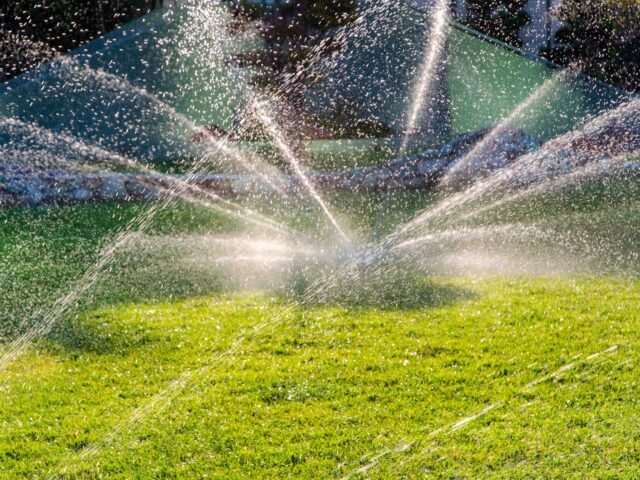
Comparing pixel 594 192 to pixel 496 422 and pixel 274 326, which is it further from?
pixel 496 422

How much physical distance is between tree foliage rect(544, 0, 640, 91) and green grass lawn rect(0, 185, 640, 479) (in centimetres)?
832

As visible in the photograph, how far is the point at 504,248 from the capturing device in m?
5.91

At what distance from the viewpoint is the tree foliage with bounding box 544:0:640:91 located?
12.4m

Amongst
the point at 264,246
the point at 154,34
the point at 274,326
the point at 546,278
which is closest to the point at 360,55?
the point at 154,34

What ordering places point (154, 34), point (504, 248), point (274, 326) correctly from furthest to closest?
point (154, 34), point (504, 248), point (274, 326)

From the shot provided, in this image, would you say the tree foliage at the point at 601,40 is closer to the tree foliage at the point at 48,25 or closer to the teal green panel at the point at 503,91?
the teal green panel at the point at 503,91

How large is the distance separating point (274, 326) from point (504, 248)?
7.40 ft

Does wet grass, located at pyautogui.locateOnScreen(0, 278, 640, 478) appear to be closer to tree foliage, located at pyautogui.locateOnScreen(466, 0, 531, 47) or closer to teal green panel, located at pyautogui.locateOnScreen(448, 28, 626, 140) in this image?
teal green panel, located at pyautogui.locateOnScreen(448, 28, 626, 140)

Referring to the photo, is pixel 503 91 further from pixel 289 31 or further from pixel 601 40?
pixel 289 31

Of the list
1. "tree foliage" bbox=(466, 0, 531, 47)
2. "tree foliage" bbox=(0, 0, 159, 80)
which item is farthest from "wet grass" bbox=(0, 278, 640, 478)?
"tree foliage" bbox=(0, 0, 159, 80)

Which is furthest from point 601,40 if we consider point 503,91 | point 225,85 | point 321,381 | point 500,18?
point 321,381

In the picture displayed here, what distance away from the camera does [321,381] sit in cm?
361

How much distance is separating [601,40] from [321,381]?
427 inches

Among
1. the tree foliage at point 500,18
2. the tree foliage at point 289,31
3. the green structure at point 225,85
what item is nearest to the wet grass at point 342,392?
the tree foliage at point 289,31
